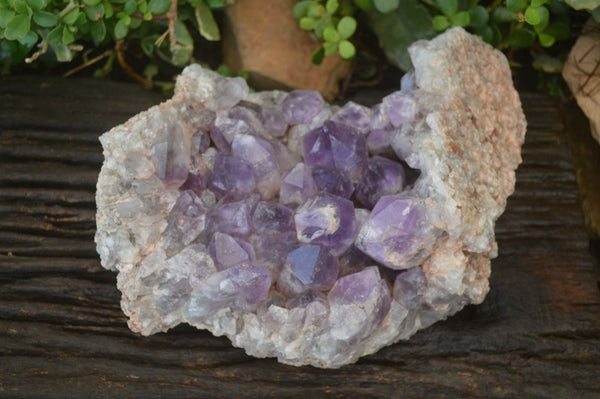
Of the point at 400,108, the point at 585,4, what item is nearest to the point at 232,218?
the point at 400,108

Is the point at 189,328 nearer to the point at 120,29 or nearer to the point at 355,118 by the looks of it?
the point at 355,118

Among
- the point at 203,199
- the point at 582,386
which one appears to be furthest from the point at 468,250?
→ the point at 203,199

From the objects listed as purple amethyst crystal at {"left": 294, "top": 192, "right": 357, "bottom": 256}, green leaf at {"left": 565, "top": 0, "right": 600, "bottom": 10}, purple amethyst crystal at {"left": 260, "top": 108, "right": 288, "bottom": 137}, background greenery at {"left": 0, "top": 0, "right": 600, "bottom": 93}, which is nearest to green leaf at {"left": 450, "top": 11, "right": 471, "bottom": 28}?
background greenery at {"left": 0, "top": 0, "right": 600, "bottom": 93}

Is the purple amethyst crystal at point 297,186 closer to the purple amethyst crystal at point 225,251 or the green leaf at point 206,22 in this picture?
the purple amethyst crystal at point 225,251

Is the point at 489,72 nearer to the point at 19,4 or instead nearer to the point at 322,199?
the point at 322,199

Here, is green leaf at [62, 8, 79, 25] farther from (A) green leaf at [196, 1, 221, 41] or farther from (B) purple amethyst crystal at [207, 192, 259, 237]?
(B) purple amethyst crystal at [207, 192, 259, 237]

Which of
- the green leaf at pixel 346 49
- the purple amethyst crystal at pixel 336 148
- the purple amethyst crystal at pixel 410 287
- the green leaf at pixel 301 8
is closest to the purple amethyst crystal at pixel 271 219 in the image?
the purple amethyst crystal at pixel 336 148
